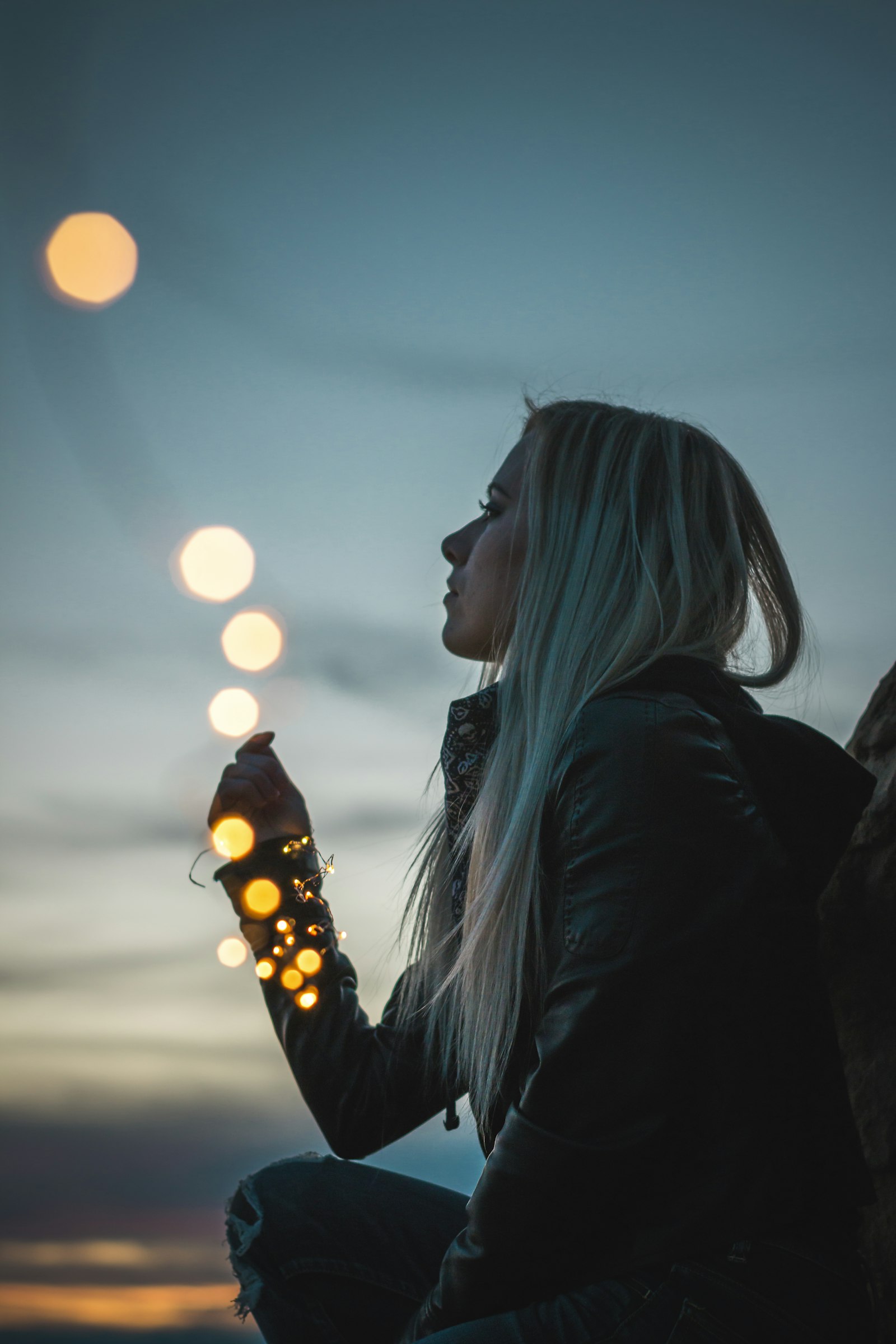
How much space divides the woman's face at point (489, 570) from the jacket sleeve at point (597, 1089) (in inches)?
35.5

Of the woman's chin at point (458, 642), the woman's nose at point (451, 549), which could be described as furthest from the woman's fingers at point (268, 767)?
the woman's nose at point (451, 549)

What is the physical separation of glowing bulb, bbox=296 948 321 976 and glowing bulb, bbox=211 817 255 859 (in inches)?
13.0

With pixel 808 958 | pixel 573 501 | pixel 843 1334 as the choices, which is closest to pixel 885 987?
pixel 808 958

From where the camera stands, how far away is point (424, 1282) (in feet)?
6.65

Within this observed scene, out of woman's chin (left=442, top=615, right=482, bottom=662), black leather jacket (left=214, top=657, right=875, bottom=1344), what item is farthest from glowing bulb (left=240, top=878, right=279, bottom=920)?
black leather jacket (left=214, top=657, right=875, bottom=1344)

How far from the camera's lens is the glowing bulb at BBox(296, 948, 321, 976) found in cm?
240

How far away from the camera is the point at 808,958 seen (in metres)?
1.46

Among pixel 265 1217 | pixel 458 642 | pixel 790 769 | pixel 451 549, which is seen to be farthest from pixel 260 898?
pixel 790 769

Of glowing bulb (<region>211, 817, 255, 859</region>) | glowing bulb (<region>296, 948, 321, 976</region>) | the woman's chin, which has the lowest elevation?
glowing bulb (<region>296, 948, 321, 976</region>)

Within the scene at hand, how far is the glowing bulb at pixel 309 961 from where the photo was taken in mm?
2402

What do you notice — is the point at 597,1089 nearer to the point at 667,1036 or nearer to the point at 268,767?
the point at 667,1036

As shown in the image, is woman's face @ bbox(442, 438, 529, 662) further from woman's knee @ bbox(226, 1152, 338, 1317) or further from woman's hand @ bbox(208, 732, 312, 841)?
woman's knee @ bbox(226, 1152, 338, 1317)

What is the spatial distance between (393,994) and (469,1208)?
118 cm

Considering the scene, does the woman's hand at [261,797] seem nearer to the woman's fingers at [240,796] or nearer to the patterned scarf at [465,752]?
the woman's fingers at [240,796]
